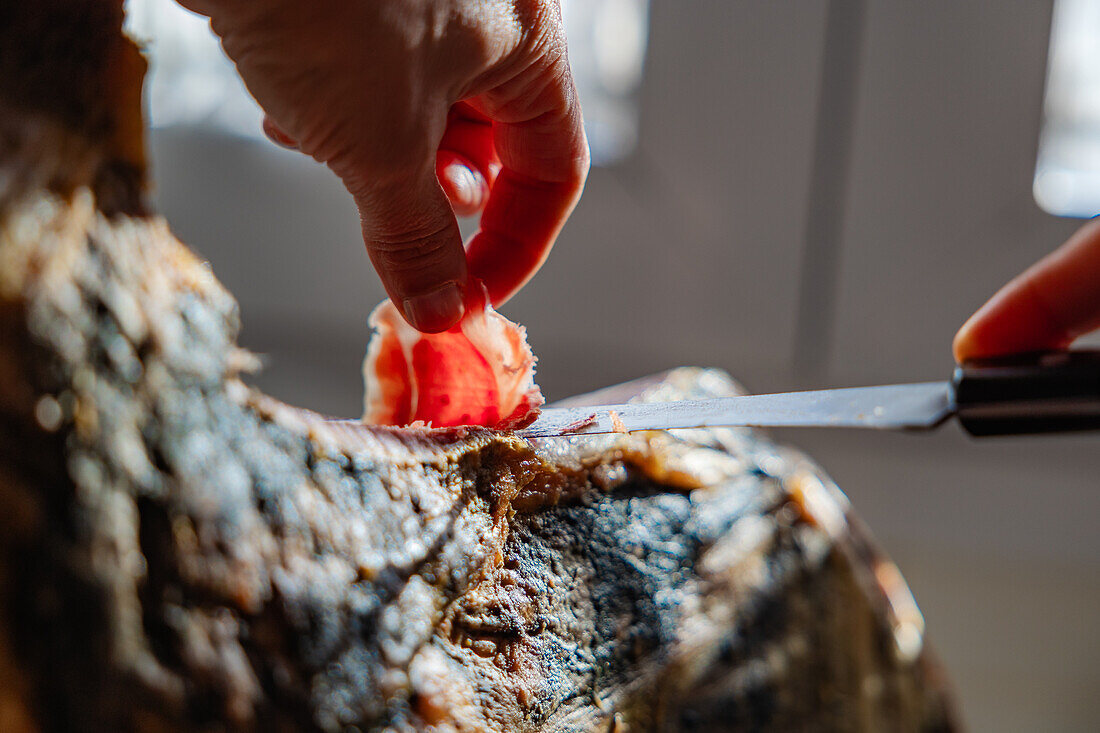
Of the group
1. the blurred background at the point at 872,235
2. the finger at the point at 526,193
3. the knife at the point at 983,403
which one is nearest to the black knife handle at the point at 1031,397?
the knife at the point at 983,403

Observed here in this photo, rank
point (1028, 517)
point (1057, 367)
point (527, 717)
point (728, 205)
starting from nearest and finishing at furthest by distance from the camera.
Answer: point (1057, 367) < point (527, 717) < point (1028, 517) < point (728, 205)

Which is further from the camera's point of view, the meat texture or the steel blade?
the steel blade

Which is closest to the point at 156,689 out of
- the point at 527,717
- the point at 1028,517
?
the point at 527,717

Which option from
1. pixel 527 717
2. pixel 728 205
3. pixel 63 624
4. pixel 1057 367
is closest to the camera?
pixel 63 624

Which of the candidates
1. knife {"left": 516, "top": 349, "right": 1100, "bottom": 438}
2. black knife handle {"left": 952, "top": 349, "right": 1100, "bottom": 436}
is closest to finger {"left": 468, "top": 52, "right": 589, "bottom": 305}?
knife {"left": 516, "top": 349, "right": 1100, "bottom": 438}

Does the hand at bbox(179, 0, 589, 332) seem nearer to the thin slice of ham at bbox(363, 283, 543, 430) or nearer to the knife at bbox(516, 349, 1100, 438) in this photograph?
the thin slice of ham at bbox(363, 283, 543, 430)

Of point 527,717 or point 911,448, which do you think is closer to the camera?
point 527,717

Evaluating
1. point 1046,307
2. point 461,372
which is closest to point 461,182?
point 461,372

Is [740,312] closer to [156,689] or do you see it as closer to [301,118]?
[301,118]
